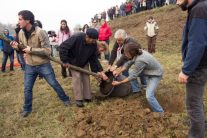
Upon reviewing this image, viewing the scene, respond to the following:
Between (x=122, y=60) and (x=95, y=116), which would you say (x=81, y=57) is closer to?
(x=122, y=60)

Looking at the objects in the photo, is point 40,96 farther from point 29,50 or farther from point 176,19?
point 176,19

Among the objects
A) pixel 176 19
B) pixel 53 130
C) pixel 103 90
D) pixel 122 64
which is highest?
pixel 176 19

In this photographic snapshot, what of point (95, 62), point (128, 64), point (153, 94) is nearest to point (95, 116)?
point (153, 94)

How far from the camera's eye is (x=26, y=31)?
5.81 metres

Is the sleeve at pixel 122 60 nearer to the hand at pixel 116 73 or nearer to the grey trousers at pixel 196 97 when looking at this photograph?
the hand at pixel 116 73

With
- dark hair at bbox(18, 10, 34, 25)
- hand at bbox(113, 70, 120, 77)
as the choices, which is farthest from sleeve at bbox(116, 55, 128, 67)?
dark hair at bbox(18, 10, 34, 25)

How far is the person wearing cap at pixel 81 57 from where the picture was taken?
20.3 ft

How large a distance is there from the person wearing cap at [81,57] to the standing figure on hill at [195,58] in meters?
2.58

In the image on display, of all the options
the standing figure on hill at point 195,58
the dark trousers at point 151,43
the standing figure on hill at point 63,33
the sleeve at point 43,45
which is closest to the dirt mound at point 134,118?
the standing figure on hill at point 195,58

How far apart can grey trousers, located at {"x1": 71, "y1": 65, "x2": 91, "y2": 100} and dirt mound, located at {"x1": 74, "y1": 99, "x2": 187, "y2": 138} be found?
571 mm

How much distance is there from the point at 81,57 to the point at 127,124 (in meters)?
1.80

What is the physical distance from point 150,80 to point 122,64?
3.69 ft

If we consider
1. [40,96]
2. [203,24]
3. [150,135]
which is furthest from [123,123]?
[40,96]

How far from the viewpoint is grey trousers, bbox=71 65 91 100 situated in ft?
21.2
